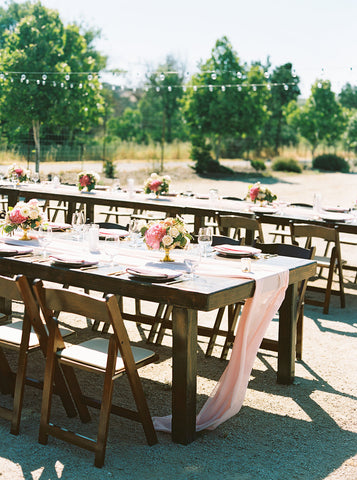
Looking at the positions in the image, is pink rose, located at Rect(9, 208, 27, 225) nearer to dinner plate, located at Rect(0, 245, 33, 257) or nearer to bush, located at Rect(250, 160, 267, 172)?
dinner plate, located at Rect(0, 245, 33, 257)

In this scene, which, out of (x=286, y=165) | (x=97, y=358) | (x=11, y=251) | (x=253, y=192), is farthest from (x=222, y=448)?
(x=286, y=165)

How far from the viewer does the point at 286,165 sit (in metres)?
34.5

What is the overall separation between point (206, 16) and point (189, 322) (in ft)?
106

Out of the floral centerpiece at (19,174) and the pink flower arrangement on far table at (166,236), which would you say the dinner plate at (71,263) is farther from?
the floral centerpiece at (19,174)

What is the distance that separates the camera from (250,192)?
28.6 feet

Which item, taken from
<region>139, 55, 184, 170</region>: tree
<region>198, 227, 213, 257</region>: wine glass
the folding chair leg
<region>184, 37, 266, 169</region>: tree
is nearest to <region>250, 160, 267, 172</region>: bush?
<region>184, 37, 266, 169</region>: tree

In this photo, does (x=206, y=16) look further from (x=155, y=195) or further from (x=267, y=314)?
(x=267, y=314)

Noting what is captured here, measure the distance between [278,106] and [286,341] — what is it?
152 feet

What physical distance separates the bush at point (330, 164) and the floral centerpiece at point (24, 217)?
116 ft

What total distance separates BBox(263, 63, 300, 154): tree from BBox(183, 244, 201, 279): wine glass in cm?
4180

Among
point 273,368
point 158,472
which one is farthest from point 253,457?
point 273,368

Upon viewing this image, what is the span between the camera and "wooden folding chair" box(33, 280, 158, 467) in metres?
3.47

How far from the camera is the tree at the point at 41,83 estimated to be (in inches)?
851

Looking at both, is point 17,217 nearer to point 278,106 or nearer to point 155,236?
point 155,236
